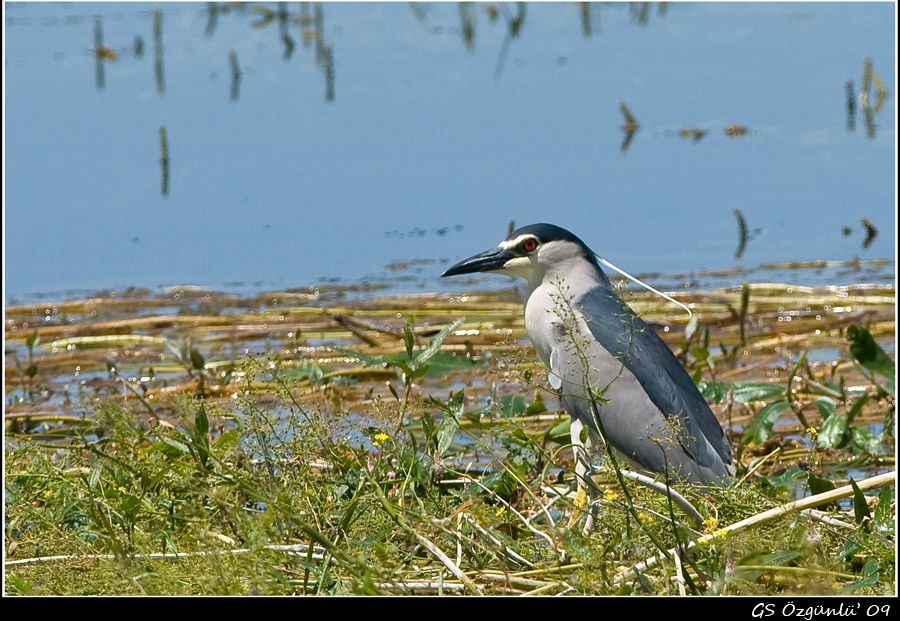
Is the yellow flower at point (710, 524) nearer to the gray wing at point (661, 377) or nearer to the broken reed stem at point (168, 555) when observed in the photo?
the broken reed stem at point (168, 555)

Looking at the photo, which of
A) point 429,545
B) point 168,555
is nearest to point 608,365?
point 429,545

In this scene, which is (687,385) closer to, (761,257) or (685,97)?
(761,257)

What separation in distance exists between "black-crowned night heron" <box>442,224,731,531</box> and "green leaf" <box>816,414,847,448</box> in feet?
1.68

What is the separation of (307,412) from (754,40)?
29.5 feet

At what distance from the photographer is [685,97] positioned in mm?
11180

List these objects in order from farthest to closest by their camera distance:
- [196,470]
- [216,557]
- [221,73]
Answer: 1. [221,73]
2. [196,470]
3. [216,557]

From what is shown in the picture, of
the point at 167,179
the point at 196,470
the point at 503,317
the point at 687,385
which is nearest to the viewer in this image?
the point at 196,470

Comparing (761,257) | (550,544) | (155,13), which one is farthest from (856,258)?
(155,13)

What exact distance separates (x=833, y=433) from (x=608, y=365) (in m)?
0.86

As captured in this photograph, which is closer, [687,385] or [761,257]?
[687,385]

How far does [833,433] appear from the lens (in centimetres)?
537

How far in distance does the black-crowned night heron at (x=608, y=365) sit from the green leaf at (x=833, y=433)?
0.51 m

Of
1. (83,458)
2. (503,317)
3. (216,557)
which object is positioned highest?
(216,557)

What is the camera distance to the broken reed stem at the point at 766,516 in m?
3.43
